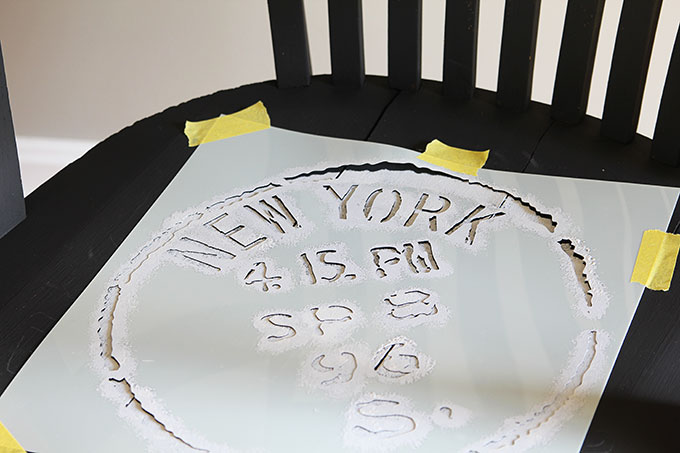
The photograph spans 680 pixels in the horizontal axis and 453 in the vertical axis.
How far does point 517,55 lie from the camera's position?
978 mm

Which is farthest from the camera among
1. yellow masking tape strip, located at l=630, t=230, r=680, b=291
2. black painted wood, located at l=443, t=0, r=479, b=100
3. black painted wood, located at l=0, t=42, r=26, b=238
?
black painted wood, located at l=443, t=0, r=479, b=100

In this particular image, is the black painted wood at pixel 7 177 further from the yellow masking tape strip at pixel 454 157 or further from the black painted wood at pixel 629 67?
the black painted wood at pixel 629 67

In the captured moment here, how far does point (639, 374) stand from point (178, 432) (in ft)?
1.19

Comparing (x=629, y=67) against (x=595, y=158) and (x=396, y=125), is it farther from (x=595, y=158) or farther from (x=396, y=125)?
(x=396, y=125)

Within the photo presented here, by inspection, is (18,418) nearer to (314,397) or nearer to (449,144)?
(314,397)

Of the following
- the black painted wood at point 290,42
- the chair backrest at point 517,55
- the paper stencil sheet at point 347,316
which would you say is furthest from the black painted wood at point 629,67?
the black painted wood at point 290,42

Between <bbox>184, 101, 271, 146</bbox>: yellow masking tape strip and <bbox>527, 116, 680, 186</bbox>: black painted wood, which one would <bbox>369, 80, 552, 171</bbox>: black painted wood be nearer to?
<bbox>527, 116, 680, 186</bbox>: black painted wood

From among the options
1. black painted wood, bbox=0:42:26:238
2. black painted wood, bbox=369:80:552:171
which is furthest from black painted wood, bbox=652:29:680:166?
black painted wood, bbox=0:42:26:238

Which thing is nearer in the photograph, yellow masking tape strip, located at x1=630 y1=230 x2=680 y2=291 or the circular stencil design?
the circular stencil design

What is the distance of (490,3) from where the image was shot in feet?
6.06

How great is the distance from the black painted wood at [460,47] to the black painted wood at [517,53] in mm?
36

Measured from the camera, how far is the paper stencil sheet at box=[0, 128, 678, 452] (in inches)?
25.1

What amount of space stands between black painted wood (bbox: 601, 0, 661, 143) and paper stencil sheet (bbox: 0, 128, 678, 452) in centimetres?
10

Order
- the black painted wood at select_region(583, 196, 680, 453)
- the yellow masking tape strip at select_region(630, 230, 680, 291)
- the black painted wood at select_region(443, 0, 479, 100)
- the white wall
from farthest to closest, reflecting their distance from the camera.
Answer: the white wall
the black painted wood at select_region(443, 0, 479, 100)
the yellow masking tape strip at select_region(630, 230, 680, 291)
the black painted wood at select_region(583, 196, 680, 453)
